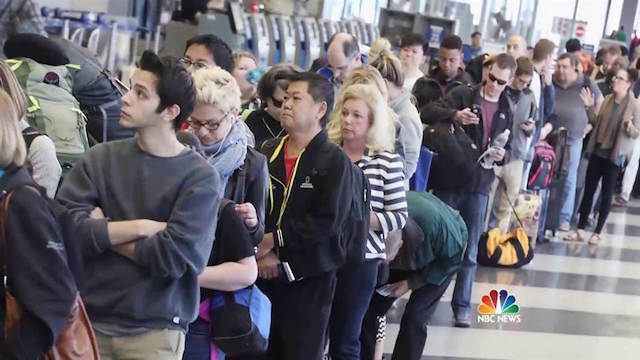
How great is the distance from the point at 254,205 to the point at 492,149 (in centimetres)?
332

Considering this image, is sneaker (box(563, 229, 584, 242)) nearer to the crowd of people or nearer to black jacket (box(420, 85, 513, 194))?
the crowd of people

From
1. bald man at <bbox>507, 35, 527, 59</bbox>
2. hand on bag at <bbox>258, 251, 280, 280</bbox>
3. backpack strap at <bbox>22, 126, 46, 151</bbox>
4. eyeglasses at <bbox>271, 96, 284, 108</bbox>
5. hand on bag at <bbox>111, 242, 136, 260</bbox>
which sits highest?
bald man at <bbox>507, 35, 527, 59</bbox>

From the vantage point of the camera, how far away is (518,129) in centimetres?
766

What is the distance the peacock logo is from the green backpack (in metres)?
3.72

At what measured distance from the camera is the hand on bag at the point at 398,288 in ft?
16.7

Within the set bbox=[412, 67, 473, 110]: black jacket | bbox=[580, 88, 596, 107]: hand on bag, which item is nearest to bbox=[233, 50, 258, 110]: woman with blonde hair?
bbox=[412, 67, 473, 110]: black jacket

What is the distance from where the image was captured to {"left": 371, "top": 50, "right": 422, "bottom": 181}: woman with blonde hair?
5.60 metres

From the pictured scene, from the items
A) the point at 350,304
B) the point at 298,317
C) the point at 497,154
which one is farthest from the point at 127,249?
the point at 497,154

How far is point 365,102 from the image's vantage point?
4.66 metres

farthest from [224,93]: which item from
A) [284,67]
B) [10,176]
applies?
[284,67]

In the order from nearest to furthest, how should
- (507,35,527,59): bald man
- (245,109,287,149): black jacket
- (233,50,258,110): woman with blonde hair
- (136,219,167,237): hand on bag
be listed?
(136,219,167,237): hand on bag
(245,109,287,149): black jacket
(233,50,258,110): woman with blonde hair
(507,35,527,59): bald man

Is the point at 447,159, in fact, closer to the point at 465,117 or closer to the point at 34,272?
the point at 465,117

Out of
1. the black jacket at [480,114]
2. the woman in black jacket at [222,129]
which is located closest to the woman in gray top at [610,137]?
the black jacket at [480,114]

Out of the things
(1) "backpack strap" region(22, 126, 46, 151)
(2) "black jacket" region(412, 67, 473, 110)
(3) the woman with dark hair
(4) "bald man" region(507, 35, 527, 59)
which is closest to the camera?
(1) "backpack strap" region(22, 126, 46, 151)
